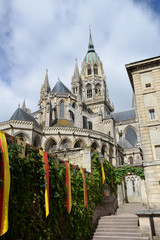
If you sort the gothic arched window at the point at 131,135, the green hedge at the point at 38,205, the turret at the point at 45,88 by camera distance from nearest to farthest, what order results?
1. the green hedge at the point at 38,205
2. the turret at the point at 45,88
3. the gothic arched window at the point at 131,135

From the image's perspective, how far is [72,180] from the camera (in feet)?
22.0

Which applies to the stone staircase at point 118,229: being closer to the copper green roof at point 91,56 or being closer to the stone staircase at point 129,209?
the stone staircase at point 129,209

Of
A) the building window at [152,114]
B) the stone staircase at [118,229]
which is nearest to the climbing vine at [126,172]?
the building window at [152,114]

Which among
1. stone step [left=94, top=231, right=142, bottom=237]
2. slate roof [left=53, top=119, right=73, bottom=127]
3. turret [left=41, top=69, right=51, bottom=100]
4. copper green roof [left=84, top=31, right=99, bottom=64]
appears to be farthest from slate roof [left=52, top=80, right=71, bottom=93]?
stone step [left=94, top=231, right=142, bottom=237]

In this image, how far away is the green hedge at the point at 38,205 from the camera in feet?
12.6

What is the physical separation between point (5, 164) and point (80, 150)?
7220 millimetres

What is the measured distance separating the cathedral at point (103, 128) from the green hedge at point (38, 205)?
381cm

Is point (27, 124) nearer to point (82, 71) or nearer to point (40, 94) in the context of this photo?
point (40, 94)

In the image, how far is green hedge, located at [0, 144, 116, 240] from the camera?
384 centimetres

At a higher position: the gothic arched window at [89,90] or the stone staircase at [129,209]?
the gothic arched window at [89,90]

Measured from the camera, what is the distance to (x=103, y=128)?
1459 inches

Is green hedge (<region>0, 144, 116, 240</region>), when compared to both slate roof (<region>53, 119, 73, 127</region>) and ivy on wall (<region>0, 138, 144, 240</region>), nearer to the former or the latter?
ivy on wall (<region>0, 138, 144, 240</region>)

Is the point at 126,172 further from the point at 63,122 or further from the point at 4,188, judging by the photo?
the point at 63,122

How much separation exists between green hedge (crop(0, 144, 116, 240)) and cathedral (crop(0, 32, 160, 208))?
3.81 meters
